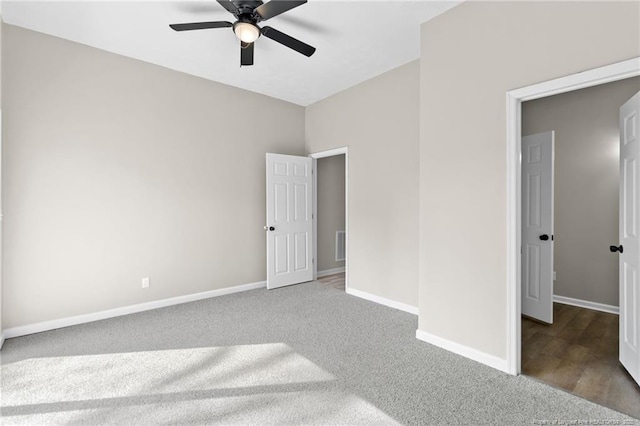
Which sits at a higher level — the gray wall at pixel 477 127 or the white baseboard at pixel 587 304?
the gray wall at pixel 477 127

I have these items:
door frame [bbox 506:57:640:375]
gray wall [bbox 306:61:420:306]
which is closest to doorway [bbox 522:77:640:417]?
door frame [bbox 506:57:640:375]

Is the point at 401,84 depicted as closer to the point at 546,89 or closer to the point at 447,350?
the point at 546,89

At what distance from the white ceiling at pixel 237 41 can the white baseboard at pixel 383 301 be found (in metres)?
2.95

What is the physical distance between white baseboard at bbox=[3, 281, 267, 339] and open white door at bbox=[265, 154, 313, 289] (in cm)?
50

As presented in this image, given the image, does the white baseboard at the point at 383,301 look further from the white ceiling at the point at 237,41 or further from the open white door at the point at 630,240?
the white ceiling at the point at 237,41

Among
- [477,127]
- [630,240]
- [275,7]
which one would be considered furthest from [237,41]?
[630,240]

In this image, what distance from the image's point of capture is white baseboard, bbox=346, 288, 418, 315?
3705 mm

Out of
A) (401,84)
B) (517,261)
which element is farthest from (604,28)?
(401,84)

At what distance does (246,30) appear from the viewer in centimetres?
253

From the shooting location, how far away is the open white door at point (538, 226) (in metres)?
3.27

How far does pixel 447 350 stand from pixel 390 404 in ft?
3.27

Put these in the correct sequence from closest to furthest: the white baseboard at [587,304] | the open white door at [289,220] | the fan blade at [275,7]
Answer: the fan blade at [275,7]
the white baseboard at [587,304]
the open white door at [289,220]

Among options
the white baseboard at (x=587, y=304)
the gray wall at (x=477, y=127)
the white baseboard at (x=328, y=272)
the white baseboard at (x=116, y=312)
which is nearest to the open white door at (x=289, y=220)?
the white baseboard at (x=328, y=272)

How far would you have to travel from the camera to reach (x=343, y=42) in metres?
3.27
